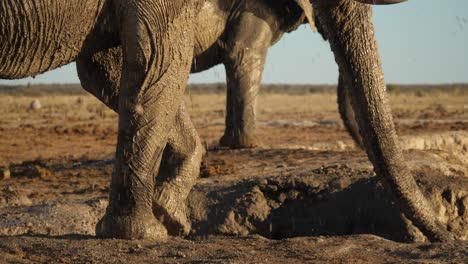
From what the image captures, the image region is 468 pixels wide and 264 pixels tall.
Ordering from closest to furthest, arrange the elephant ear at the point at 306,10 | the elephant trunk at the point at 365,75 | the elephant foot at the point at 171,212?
the elephant trunk at the point at 365,75
the elephant foot at the point at 171,212
the elephant ear at the point at 306,10

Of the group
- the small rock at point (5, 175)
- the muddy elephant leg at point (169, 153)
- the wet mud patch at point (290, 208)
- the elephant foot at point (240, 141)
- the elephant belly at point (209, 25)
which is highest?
the elephant belly at point (209, 25)

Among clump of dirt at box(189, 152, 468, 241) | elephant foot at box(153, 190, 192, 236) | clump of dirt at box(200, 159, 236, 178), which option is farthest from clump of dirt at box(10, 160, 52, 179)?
elephant foot at box(153, 190, 192, 236)

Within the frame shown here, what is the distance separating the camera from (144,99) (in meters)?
5.07

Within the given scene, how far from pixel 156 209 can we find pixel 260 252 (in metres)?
0.91

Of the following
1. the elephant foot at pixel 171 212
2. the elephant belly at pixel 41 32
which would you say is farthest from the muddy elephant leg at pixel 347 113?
the elephant belly at pixel 41 32


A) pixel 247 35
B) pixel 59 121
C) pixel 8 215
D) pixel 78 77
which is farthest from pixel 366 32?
pixel 59 121

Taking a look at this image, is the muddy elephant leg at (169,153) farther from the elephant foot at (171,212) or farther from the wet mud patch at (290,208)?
the wet mud patch at (290,208)

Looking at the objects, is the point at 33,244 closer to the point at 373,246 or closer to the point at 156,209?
the point at 156,209

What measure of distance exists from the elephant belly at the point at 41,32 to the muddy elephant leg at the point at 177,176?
40.4 inches

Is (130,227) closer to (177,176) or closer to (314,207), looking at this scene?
(177,176)

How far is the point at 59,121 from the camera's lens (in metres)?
21.2

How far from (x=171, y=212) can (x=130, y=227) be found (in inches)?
21.7

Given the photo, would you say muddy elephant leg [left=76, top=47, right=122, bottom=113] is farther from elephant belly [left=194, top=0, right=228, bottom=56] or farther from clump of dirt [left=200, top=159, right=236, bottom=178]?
elephant belly [left=194, top=0, right=228, bottom=56]

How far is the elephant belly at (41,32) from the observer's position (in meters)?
4.82
